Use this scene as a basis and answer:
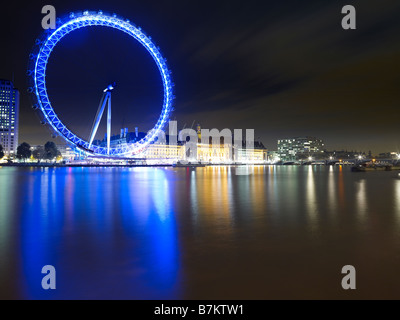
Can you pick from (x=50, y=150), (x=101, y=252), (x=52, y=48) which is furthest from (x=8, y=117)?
(x=101, y=252)

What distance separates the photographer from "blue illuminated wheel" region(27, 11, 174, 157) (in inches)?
1486

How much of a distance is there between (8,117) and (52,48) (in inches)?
4920

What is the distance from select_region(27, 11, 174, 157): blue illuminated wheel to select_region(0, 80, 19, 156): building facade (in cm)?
11051

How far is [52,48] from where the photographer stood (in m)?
38.3

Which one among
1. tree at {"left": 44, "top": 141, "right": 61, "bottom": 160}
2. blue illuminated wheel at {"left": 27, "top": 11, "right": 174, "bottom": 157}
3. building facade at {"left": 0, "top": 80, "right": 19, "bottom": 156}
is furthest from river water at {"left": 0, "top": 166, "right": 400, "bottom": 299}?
building facade at {"left": 0, "top": 80, "right": 19, "bottom": 156}

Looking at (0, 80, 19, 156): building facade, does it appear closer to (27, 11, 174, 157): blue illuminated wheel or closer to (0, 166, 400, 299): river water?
(27, 11, 174, 157): blue illuminated wheel

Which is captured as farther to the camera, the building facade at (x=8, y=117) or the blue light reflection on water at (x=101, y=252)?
the building facade at (x=8, y=117)

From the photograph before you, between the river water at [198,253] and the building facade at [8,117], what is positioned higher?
the building facade at [8,117]

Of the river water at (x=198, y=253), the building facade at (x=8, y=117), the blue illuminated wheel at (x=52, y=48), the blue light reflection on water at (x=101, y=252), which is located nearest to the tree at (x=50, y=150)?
the building facade at (x=8, y=117)

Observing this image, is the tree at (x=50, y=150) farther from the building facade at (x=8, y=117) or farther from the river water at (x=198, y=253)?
the river water at (x=198, y=253)

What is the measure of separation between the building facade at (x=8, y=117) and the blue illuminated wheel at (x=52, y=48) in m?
111

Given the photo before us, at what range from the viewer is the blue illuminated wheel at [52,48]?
1486 inches

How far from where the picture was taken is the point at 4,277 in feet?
17.4
